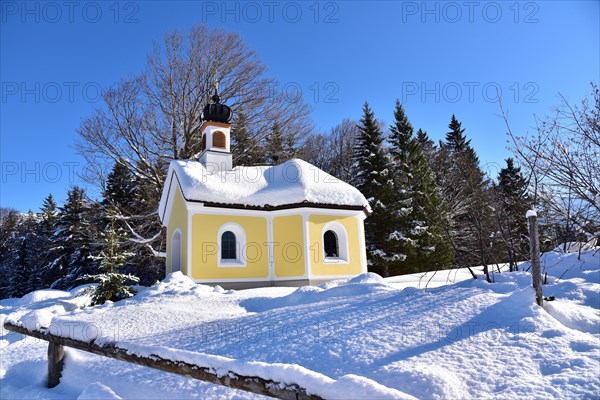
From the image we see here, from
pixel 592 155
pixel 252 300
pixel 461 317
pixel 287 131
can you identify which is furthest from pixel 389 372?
pixel 287 131

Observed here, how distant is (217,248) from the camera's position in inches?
519

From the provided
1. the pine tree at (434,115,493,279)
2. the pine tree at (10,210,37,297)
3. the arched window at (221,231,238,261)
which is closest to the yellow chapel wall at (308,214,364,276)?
the arched window at (221,231,238,261)

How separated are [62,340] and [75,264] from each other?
2479 centimetres

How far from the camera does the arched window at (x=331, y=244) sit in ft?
47.2

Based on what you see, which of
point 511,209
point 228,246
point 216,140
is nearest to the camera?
point 511,209

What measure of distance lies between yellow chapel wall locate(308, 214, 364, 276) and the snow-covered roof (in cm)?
58

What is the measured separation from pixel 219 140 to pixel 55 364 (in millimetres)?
12656

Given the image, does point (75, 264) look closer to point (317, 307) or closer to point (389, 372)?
point (317, 307)

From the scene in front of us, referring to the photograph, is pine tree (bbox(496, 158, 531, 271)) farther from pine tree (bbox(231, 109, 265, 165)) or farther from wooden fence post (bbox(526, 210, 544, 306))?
pine tree (bbox(231, 109, 265, 165))

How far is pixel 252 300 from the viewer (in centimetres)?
869

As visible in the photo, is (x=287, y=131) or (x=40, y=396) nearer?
(x=40, y=396)

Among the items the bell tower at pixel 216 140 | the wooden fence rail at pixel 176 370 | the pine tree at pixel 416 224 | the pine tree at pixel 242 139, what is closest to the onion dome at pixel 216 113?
the bell tower at pixel 216 140

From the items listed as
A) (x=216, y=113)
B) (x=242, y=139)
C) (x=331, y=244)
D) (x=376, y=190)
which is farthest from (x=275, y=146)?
(x=331, y=244)

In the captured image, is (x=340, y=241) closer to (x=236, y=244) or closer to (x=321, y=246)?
(x=321, y=246)
